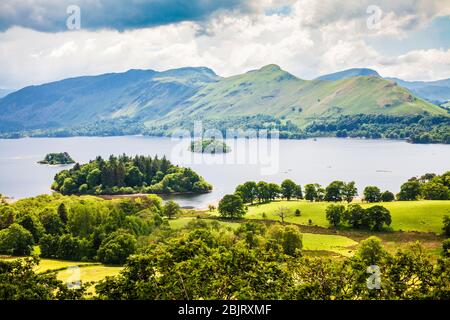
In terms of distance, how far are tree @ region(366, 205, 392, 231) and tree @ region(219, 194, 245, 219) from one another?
1985 cm

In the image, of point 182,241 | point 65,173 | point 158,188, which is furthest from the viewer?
point 65,173

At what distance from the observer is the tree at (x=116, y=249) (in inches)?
1861

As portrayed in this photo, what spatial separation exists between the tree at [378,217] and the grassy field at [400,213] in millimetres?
1225

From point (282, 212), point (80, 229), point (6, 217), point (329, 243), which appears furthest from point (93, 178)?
point (329, 243)

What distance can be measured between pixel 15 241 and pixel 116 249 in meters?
12.2

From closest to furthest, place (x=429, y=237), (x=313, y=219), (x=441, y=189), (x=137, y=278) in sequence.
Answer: (x=137, y=278)
(x=429, y=237)
(x=313, y=219)
(x=441, y=189)

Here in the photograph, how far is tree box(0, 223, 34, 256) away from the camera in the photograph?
50.2 metres

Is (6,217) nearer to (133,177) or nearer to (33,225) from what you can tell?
(33,225)

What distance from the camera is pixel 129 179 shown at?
115 meters

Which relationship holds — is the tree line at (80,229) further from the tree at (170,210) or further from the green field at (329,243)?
the green field at (329,243)
